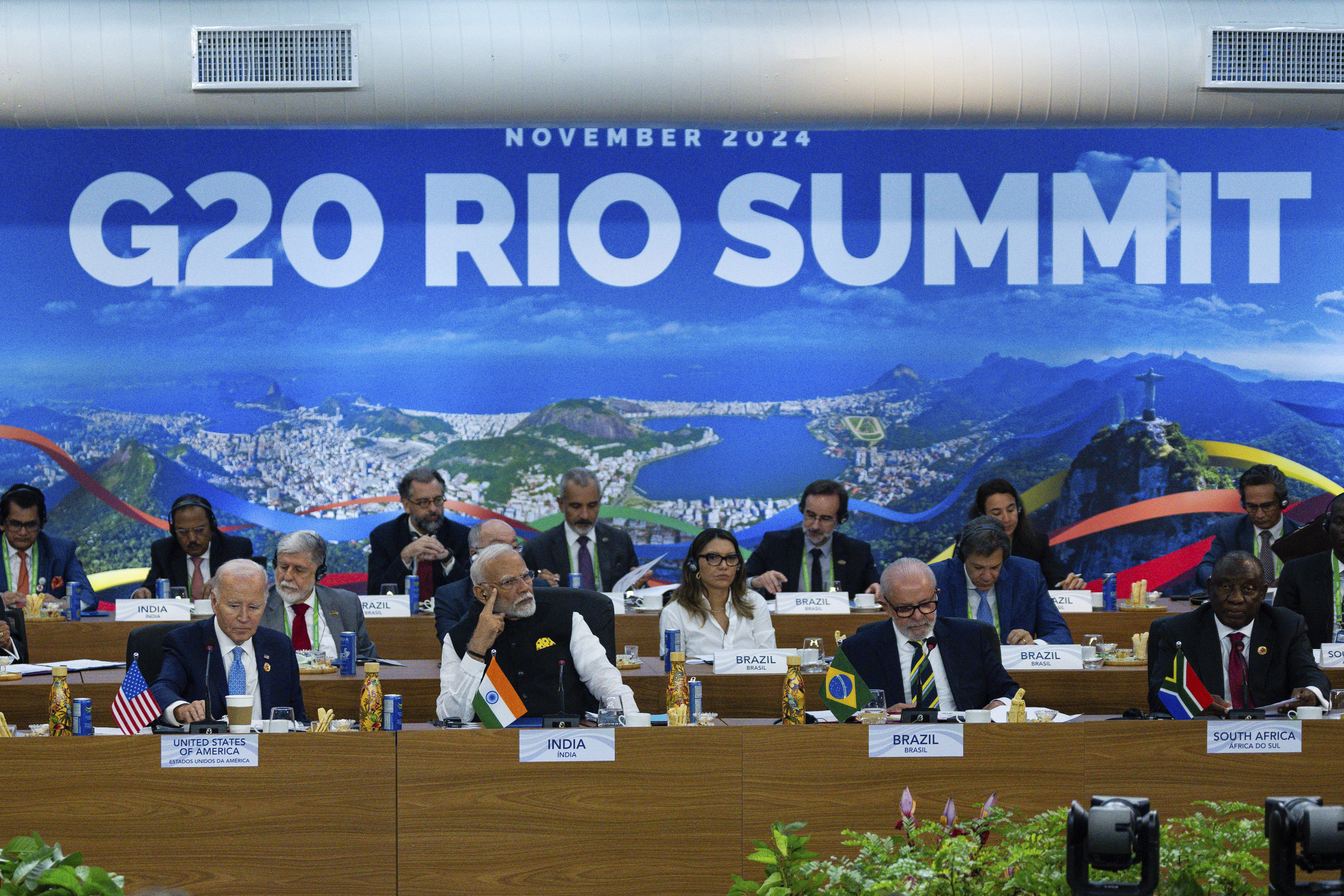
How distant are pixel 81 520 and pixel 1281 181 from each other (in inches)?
274

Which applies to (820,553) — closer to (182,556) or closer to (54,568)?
(182,556)

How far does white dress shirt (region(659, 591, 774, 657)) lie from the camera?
17.5 ft

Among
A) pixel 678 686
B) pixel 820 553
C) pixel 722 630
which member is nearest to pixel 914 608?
pixel 678 686

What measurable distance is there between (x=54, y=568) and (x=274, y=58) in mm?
2651

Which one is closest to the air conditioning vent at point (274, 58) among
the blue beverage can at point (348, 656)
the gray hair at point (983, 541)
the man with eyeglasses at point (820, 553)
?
the blue beverage can at point (348, 656)

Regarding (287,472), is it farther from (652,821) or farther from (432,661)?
(652,821)

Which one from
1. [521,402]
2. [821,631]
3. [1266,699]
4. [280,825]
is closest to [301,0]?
[521,402]

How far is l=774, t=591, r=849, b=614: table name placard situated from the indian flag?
2.40 m

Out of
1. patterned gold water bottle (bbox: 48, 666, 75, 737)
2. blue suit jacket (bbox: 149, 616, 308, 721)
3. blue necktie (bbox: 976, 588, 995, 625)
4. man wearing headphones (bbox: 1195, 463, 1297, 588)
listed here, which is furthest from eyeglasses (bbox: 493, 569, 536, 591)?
man wearing headphones (bbox: 1195, 463, 1297, 588)

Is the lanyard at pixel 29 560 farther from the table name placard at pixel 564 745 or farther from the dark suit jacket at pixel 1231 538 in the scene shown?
the dark suit jacket at pixel 1231 538

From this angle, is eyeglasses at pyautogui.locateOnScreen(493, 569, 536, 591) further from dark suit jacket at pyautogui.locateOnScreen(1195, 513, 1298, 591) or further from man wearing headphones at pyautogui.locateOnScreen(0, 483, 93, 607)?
dark suit jacket at pyautogui.locateOnScreen(1195, 513, 1298, 591)

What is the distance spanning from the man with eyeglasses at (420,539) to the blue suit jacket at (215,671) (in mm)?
2486

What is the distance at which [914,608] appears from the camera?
4.10 metres

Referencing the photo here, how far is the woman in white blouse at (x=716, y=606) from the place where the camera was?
532cm
